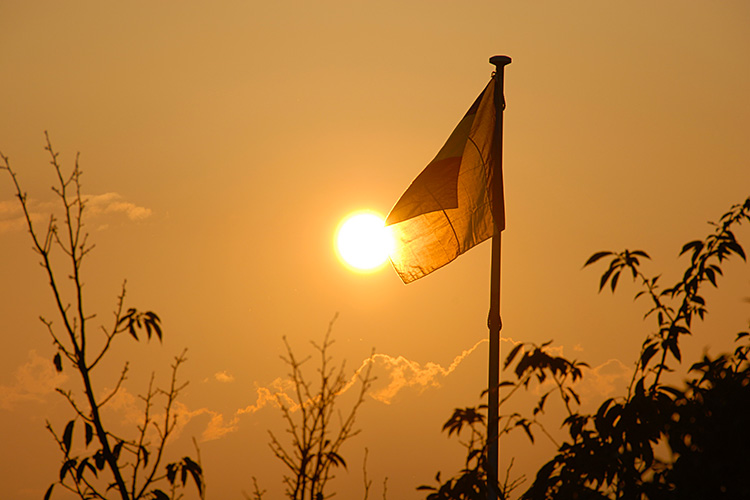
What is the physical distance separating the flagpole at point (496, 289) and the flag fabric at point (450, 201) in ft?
0.26

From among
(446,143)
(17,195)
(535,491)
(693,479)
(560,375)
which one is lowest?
(693,479)

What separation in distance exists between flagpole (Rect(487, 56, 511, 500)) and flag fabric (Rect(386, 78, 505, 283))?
0.08 m

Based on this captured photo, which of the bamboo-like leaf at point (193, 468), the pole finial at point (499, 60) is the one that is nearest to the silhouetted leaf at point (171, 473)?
the bamboo-like leaf at point (193, 468)

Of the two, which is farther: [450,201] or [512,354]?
[450,201]

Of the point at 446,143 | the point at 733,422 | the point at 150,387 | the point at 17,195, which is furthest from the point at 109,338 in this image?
the point at 446,143

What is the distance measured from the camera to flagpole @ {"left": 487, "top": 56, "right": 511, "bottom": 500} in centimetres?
962

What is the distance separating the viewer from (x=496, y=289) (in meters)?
11.1

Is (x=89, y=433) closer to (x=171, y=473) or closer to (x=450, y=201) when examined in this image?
(x=171, y=473)

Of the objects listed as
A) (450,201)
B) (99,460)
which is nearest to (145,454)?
(99,460)

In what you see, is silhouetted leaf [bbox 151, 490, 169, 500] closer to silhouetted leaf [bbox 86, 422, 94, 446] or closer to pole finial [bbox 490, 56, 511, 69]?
silhouetted leaf [bbox 86, 422, 94, 446]

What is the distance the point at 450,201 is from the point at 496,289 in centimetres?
165

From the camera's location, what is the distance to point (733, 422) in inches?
271

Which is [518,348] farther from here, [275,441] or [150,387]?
[150,387]

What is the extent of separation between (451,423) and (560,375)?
1187 millimetres
